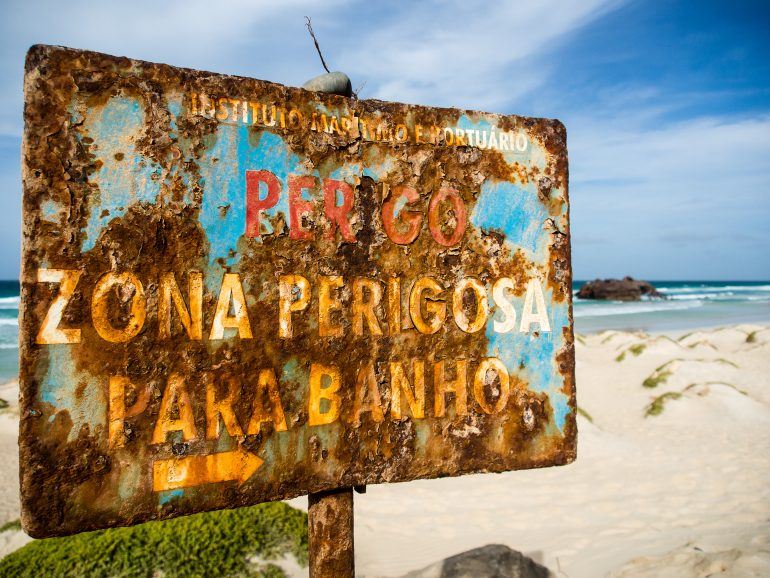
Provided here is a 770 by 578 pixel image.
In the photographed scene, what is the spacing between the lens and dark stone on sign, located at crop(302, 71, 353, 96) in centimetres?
147

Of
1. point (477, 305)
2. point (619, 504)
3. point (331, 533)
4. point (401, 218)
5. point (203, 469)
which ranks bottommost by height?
point (619, 504)

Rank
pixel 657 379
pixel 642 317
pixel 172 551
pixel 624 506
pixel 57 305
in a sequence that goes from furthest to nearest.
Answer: pixel 642 317, pixel 657 379, pixel 624 506, pixel 172 551, pixel 57 305

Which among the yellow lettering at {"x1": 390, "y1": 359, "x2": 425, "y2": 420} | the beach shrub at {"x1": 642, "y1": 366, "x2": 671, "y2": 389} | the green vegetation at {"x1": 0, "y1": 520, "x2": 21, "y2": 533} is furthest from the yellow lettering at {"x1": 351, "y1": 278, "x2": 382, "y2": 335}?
the beach shrub at {"x1": 642, "y1": 366, "x2": 671, "y2": 389}

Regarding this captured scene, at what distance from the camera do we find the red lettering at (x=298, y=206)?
135 cm

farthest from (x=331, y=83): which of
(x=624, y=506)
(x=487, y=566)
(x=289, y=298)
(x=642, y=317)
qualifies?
(x=642, y=317)

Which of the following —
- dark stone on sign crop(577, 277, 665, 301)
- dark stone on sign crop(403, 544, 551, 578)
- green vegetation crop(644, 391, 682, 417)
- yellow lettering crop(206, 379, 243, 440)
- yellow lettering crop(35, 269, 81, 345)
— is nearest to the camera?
yellow lettering crop(35, 269, 81, 345)

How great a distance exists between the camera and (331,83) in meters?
1.47

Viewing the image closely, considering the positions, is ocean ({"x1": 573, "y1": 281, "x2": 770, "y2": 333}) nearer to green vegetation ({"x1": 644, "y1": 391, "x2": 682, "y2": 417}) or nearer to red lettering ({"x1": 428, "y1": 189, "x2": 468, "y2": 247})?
green vegetation ({"x1": 644, "y1": 391, "x2": 682, "y2": 417})

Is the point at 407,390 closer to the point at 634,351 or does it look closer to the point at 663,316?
the point at 634,351

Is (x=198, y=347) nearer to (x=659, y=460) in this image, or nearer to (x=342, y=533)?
(x=342, y=533)

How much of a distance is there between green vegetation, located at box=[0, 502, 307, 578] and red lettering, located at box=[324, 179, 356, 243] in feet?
8.75

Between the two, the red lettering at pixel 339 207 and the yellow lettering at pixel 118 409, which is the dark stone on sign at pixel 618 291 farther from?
the yellow lettering at pixel 118 409

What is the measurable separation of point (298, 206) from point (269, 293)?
9.5 inches

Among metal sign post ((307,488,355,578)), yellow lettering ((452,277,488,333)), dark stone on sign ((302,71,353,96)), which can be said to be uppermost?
dark stone on sign ((302,71,353,96))
